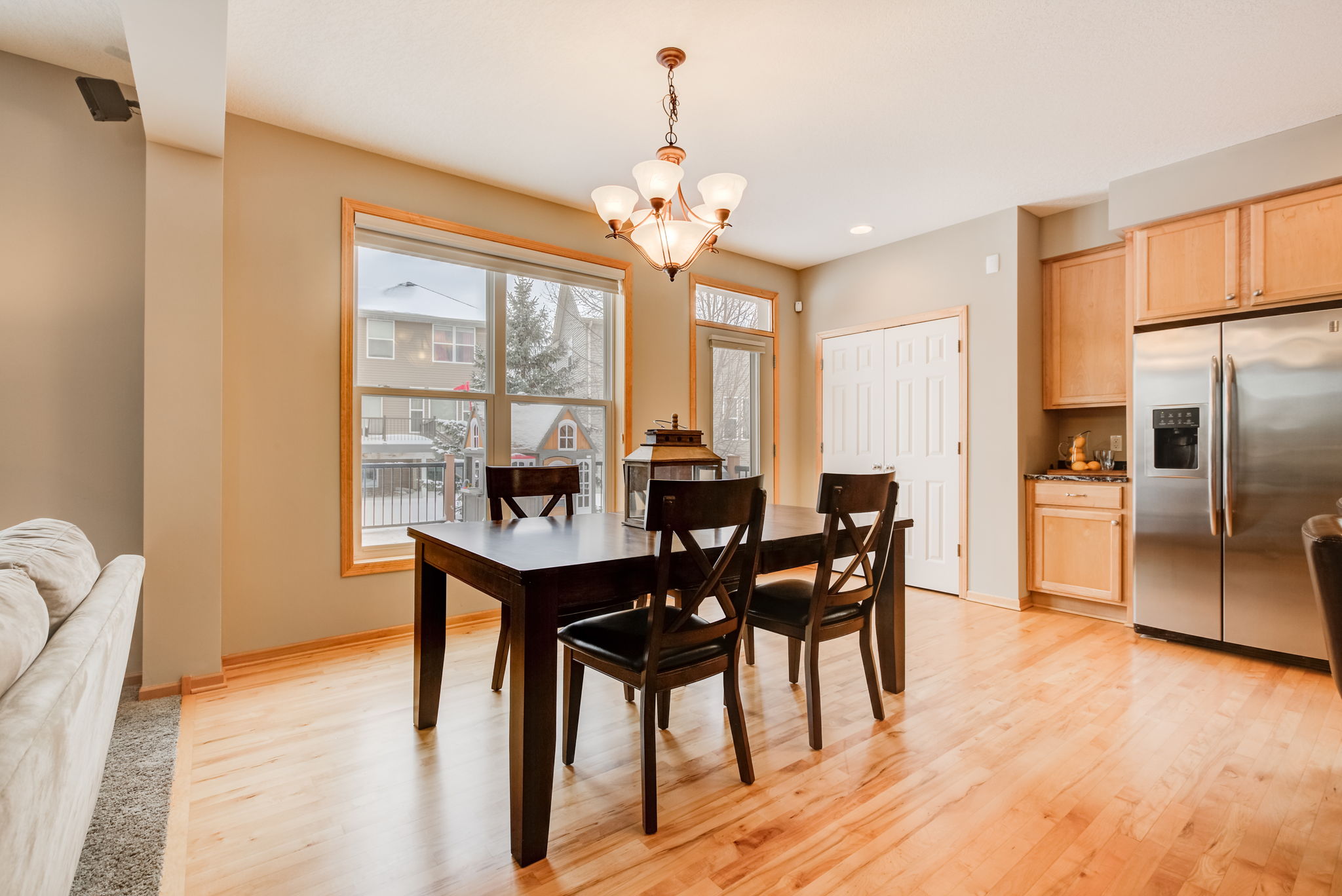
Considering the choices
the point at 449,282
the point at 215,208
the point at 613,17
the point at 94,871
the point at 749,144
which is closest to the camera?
the point at 94,871

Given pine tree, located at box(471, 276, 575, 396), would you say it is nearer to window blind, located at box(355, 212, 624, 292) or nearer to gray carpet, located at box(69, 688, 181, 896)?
window blind, located at box(355, 212, 624, 292)

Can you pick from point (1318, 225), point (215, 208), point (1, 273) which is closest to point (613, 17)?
point (215, 208)

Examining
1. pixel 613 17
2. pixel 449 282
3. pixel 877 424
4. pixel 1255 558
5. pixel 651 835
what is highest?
pixel 613 17

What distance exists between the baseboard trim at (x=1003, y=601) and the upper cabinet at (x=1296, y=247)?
7.02 feet

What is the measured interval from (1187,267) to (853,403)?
7.61 feet

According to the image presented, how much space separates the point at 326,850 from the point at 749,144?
3.44 m

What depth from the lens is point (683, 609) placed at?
1.88 metres

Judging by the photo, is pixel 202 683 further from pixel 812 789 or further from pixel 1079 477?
pixel 1079 477

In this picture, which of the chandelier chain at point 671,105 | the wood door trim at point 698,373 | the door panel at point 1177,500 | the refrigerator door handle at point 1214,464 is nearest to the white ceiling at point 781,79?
the chandelier chain at point 671,105

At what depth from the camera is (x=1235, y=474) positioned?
3240mm

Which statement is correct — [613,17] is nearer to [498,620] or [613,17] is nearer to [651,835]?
[651,835]

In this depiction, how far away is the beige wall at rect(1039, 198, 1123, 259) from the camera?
161 inches

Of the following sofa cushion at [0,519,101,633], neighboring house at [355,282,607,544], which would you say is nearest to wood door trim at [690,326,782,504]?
neighboring house at [355,282,607,544]

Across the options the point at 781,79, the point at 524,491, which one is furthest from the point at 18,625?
the point at 781,79
